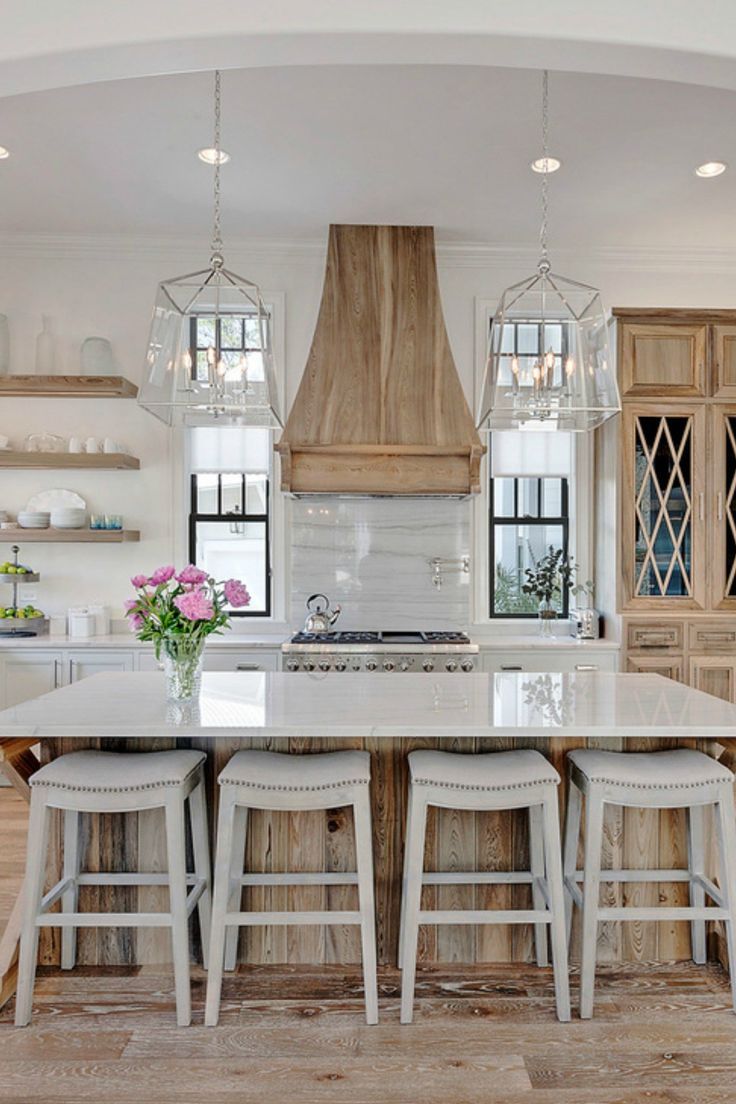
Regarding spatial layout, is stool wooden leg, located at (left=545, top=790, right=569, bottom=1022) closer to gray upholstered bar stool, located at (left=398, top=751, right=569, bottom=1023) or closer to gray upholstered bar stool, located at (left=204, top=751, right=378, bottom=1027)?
gray upholstered bar stool, located at (left=398, top=751, right=569, bottom=1023)

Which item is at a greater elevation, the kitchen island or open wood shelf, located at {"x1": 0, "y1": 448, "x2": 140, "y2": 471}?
open wood shelf, located at {"x1": 0, "y1": 448, "x2": 140, "y2": 471}

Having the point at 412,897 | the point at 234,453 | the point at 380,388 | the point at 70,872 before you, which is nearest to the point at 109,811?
the point at 70,872

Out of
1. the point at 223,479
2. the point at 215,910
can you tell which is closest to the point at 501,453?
the point at 223,479

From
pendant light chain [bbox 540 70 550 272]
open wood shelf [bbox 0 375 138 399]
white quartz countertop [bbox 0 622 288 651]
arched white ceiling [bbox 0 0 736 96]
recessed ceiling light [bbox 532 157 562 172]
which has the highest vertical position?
recessed ceiling light [bbox 532 157 562 172]

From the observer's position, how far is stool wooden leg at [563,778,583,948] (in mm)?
2477

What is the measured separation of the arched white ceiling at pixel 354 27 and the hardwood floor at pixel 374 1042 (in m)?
2.51

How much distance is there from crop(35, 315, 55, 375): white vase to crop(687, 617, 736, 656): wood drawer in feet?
13.4

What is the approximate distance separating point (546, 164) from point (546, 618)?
8.18ft

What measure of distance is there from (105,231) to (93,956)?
12.9 ft

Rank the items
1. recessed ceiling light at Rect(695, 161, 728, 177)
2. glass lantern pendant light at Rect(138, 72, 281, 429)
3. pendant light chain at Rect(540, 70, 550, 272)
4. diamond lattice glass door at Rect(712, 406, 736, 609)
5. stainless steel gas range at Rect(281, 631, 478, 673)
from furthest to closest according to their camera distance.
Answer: diamond lattice glass door at Rect(712, 406, 736, 609)
stainless steel gas range at Rect(281, 631, 478, 673)
recessed ceiling light at Rect(695, 161, 728, 177)
pendant light chain at Rect(540, 70, 550, 272)
glass lantern pendant light at Rect(138, 72, 281, 429)

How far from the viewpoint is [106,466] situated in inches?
178

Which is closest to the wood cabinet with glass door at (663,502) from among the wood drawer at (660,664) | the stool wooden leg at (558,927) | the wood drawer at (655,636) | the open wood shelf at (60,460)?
the wood drawer at (655,636)

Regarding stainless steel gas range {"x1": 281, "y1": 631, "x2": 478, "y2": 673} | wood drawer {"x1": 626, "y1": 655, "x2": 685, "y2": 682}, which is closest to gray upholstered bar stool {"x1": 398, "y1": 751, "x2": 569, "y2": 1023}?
stainless steel gas range {"x1": 281, "y1": 631, "x2": 478, "y2": 673}

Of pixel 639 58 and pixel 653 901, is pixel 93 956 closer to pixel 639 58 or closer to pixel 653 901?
pixel 653 901
